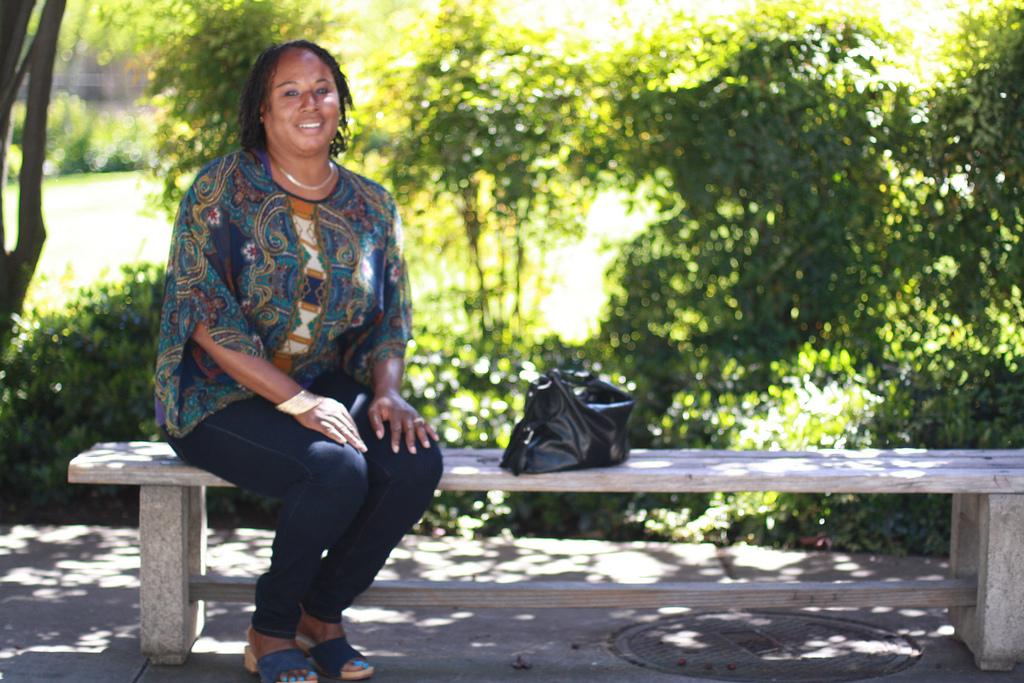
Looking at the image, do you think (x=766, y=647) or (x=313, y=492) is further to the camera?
(x=766, y=647)

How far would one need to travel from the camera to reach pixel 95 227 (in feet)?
64.1

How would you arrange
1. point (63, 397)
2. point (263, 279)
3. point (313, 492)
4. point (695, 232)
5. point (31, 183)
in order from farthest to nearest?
point (695, 232) < point (31, 183) < point (63, 397) < point (263, 279) < point (313, 492)

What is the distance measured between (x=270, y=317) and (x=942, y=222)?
3596 mm

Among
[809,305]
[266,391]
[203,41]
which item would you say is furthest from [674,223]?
[266,391]

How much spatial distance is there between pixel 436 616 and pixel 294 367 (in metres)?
1.08

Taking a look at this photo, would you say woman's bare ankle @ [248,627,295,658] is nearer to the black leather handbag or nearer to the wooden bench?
the wooden bench

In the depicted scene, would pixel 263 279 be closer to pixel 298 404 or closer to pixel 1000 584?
pixel 298 404

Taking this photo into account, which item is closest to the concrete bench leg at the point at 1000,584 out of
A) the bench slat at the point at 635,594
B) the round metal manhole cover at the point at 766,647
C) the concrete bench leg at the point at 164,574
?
the bench slat at the point at 635,594

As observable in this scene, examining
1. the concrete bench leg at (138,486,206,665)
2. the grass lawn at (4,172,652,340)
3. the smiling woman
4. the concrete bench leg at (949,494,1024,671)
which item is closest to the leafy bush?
the grass lawn at (4,172,652,340)

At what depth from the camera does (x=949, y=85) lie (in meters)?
6.41

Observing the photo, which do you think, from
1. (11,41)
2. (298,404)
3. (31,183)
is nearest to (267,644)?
(298,404)

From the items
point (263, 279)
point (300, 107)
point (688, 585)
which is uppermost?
point (300, 107)

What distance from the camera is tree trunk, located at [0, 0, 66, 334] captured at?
670cm

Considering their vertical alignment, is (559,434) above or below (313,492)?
above
